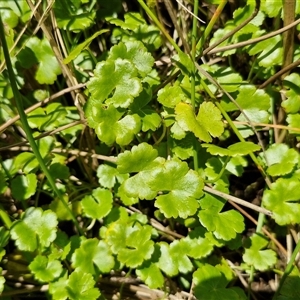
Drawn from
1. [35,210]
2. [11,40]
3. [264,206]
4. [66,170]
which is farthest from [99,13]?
[264,206]

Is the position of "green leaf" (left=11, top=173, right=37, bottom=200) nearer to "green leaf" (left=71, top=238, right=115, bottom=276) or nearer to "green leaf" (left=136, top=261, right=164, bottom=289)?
"green leaf" (left=71, top=238, right=115, bottom=276)

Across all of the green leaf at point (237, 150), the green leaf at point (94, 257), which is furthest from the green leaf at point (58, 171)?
the green leaf at point (237, 150)

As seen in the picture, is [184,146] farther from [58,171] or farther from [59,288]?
[59,288]

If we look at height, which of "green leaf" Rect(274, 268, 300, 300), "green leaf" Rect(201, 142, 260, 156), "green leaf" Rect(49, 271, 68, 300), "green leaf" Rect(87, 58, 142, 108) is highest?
"green leaf" Rect(87, 58, 142, 108)

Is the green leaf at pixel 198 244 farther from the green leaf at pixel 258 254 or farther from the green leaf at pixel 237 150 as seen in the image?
the green leaf at pixel 237 150

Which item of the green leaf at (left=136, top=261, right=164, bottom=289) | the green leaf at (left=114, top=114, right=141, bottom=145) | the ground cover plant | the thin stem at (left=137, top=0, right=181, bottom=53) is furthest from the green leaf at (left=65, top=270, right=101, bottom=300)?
the thin stem at (left=137, top=0, right=181, bottom=53)

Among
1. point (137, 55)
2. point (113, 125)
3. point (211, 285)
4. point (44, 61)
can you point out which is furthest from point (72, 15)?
point (211, 285)

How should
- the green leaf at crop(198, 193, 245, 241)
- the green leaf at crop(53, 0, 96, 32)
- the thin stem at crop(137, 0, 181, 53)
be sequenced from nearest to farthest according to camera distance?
the thin stem at crop(137, 0, 181, 53), the green leaf at crop(198, 193, 245, 241), the green leaf at crop(53, 0, 96, 32)
